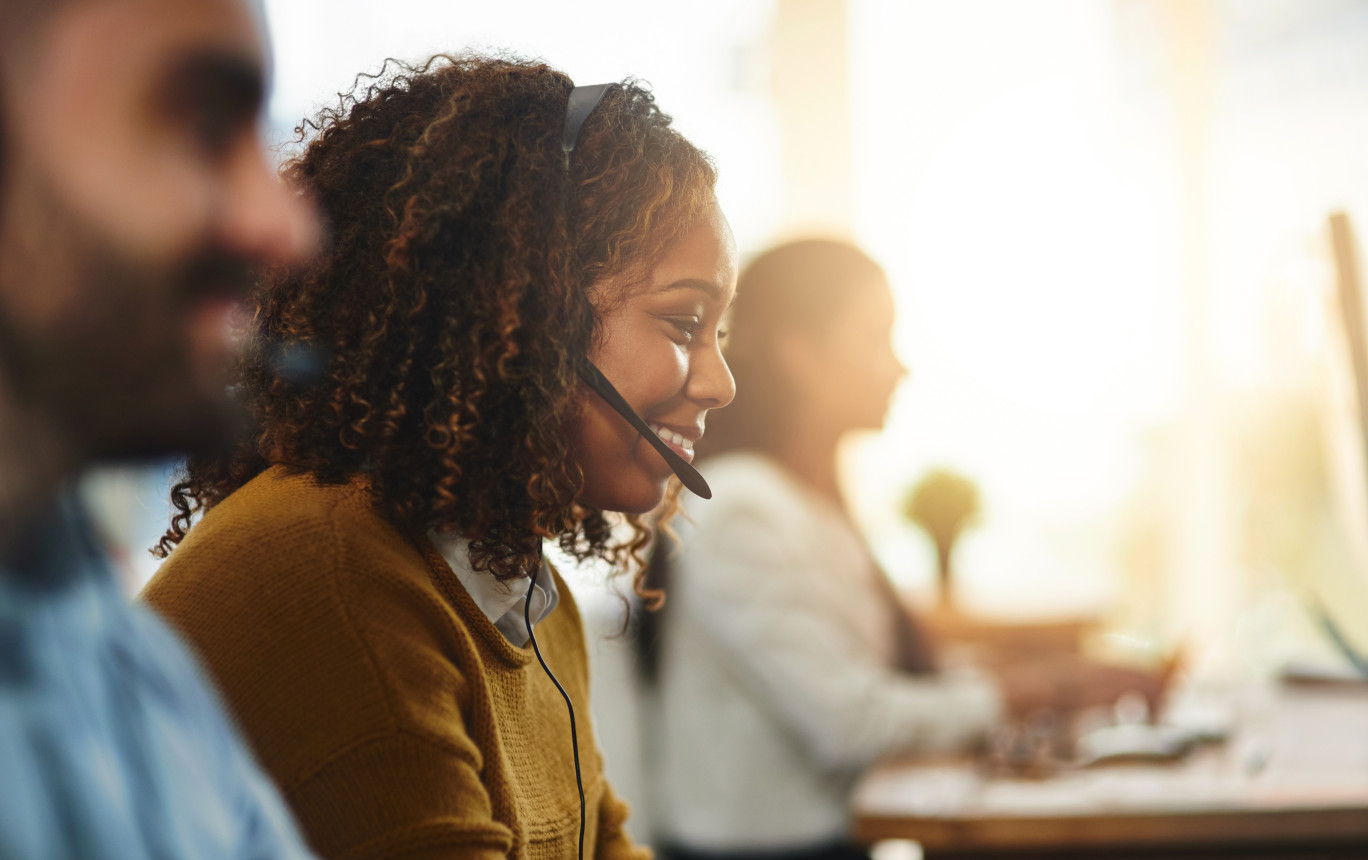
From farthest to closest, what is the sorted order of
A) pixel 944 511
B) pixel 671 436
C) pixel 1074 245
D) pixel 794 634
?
pixel 1074 245 < pixel 944 511 < pixel 794 634 < pixel 671 436

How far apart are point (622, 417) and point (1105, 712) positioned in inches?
54.7

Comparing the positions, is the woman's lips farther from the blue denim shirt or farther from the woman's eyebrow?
the blue denim shirt

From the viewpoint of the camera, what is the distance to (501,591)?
826mm

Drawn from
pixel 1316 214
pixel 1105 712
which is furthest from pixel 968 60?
pixel 1105 712

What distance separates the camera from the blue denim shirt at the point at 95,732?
0.37 metres

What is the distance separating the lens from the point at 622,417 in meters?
0.82

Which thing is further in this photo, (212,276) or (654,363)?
(654,363)

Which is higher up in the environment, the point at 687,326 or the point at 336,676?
the point at 687,326

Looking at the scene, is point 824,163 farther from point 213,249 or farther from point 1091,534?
point 213,249

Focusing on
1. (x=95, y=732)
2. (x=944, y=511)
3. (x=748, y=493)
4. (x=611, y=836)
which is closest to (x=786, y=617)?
(x=748, y=493)

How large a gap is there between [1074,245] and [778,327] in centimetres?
182

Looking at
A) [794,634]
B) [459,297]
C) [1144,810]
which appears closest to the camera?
[459,297]

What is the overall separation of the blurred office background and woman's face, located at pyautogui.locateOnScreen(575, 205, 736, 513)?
7.87 ft

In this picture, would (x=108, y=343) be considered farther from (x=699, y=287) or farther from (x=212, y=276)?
(x=699, y=287)
